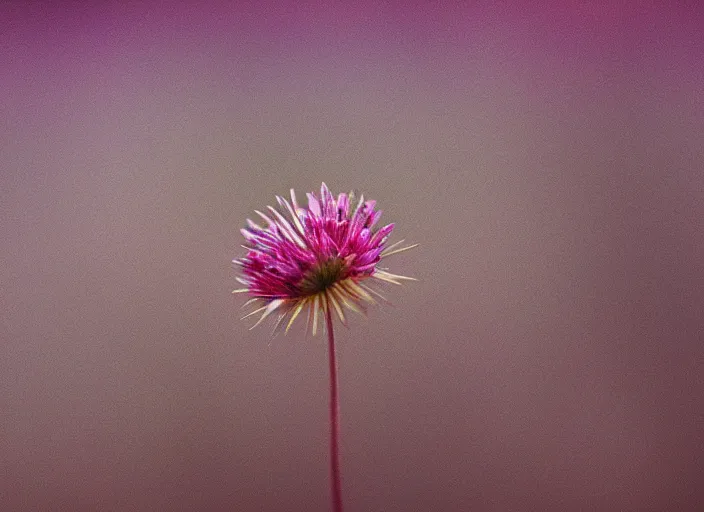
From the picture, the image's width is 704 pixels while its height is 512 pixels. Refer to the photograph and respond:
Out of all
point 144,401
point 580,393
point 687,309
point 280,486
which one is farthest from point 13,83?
point 687,309

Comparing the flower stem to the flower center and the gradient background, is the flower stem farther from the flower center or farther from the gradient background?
the gradient background

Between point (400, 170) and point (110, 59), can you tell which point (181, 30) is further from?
point (400, 170)

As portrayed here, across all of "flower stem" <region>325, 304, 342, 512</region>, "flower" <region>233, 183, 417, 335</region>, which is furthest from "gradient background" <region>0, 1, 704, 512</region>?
"flower" <region>233, 183, 417, 335</region>

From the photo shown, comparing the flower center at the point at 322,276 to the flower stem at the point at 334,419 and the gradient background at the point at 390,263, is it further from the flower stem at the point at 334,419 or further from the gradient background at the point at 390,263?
the gradient background at the point at 390,263

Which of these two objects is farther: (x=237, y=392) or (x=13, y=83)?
(x=13, y=83)

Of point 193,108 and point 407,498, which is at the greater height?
point 193,108
